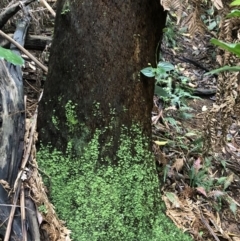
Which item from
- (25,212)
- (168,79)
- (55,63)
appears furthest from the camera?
(168,79)

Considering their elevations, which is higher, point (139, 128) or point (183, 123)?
point (139, 128)

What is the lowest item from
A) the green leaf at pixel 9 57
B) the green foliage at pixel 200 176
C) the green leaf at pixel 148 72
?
the green foliage at pixel 200 176

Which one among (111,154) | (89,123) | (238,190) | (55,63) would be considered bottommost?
(238,190)

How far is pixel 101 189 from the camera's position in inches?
80.6

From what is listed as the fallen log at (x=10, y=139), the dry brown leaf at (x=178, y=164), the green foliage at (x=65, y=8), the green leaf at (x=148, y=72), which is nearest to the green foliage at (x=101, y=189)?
the fallen log at (x=10, y=139)

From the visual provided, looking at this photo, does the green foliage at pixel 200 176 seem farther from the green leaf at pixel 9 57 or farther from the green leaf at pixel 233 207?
the green leaf at pixel 9 57

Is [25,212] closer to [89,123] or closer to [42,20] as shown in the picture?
[89,123]

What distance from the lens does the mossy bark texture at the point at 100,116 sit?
1.98 m

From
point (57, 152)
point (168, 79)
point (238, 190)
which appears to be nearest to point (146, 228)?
point (57, 152)

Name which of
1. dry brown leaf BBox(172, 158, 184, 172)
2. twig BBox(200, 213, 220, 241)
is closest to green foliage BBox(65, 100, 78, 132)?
twig BBox(200, 213, 220, 241)

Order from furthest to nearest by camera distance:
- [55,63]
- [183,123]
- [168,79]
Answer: [168,79] → [183,123] → [55,63]

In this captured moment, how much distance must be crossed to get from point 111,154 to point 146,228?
413 millimetres

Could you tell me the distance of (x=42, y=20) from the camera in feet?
11.1

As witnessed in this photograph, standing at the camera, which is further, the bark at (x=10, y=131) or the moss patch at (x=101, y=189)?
the moss patch at (x=101, y=189)
